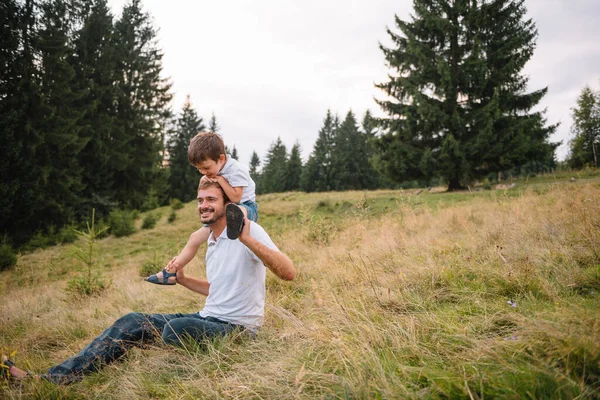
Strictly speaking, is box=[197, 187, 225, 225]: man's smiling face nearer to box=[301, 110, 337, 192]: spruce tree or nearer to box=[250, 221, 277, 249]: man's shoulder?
box=[250, 221, 277, 249]: man's shoulder

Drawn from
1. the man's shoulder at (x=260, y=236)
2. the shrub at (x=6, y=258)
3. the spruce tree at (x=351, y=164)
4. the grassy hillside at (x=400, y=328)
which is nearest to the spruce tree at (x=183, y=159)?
the spruce tree at (x=351, y=164)

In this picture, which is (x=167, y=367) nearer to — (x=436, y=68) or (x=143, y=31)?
(x=436, y=68)

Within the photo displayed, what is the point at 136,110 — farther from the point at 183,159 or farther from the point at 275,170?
the point at 275,170

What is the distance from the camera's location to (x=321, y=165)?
4622 cm

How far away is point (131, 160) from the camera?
19.4 meters

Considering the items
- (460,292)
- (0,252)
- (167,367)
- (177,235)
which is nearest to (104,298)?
(167,367)

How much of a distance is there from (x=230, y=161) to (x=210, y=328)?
1638mm

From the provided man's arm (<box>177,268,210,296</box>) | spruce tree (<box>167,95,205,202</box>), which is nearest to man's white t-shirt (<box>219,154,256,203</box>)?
man's arm (<box>177,268,210,296</box>)

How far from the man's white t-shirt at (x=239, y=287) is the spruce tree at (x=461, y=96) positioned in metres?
13.5

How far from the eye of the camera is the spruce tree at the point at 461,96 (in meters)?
13.8

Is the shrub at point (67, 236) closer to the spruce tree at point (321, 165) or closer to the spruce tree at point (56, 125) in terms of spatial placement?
the spruce tree at point (56, 125)

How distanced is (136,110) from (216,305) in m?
22.5

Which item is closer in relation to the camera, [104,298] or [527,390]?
[527,390]

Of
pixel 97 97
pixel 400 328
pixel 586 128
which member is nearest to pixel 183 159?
pixel 97 97
